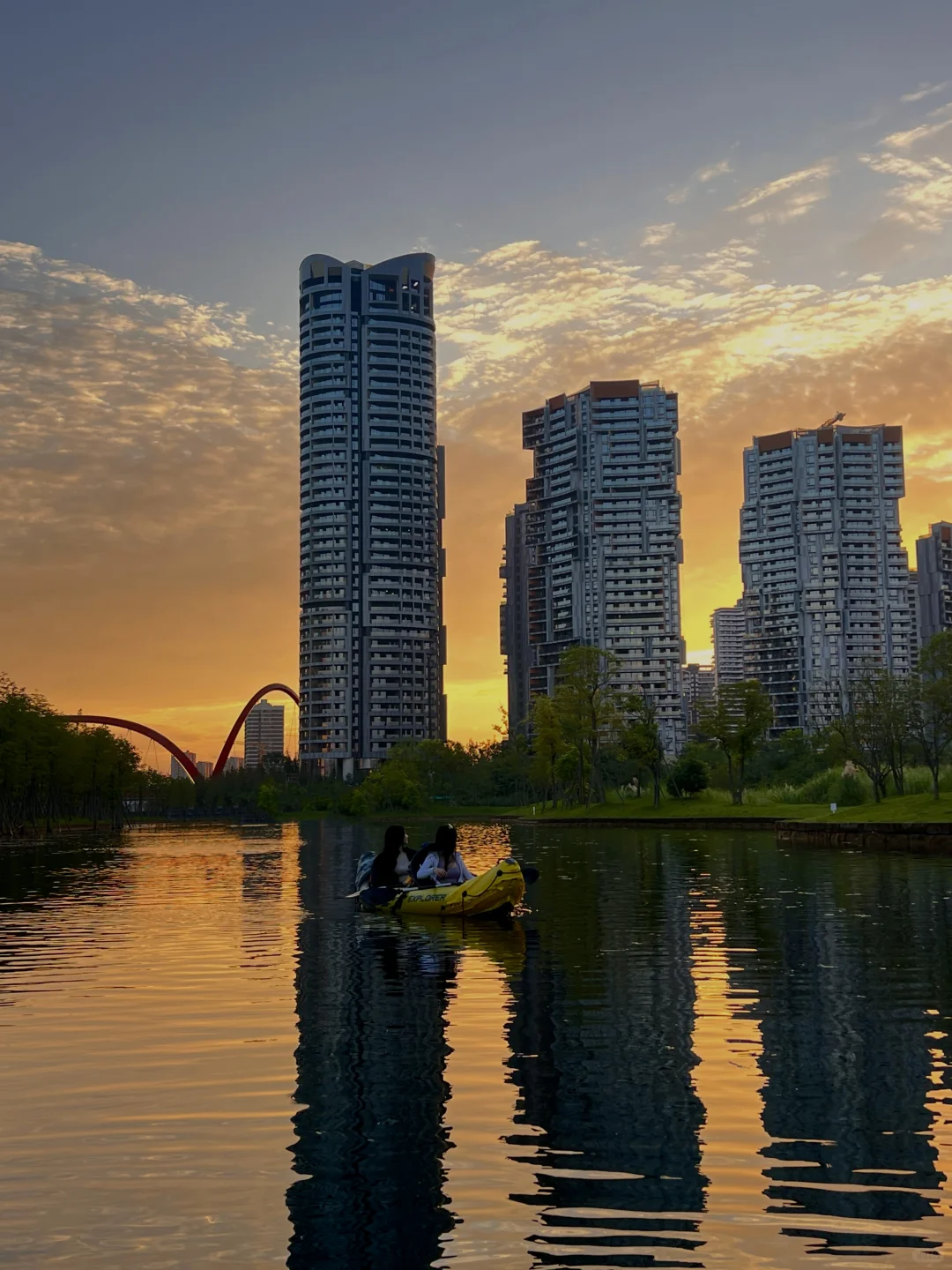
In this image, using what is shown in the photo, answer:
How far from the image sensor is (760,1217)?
28.7 feet

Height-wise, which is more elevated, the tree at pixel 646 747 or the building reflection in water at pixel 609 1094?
the tree at pixel 646 747

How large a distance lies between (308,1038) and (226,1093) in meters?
2.99

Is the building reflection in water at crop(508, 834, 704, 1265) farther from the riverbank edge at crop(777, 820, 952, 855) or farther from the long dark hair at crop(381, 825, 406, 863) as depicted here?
the riverbank edge at crop(777, 820, 952, 855)

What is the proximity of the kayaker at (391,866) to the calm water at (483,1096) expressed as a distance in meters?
4.68

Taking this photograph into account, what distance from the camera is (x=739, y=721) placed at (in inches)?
4006

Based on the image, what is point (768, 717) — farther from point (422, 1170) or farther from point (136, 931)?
point (422, 1170)

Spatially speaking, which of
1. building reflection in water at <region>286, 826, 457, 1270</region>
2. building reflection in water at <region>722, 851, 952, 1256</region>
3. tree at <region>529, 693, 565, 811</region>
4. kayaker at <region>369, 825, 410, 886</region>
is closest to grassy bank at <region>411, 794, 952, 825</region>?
tree at <region>529, 693, 565, 811</region>

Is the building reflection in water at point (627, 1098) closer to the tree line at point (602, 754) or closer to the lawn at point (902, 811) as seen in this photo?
Answer: the lawn at point (902, 811)

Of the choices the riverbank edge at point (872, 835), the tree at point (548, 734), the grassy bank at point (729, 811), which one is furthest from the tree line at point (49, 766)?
the riverbank edge at point (872, 835)

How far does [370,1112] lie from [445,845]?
20.6 m

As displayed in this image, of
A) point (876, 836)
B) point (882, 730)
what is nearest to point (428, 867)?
point (876, 836)

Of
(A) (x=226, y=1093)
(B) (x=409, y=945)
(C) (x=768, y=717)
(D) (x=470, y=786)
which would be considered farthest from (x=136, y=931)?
(D) (x=470, y=786)

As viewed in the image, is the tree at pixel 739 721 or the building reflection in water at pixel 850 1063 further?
the tree at pixel 739 721

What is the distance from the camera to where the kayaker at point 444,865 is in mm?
32156
